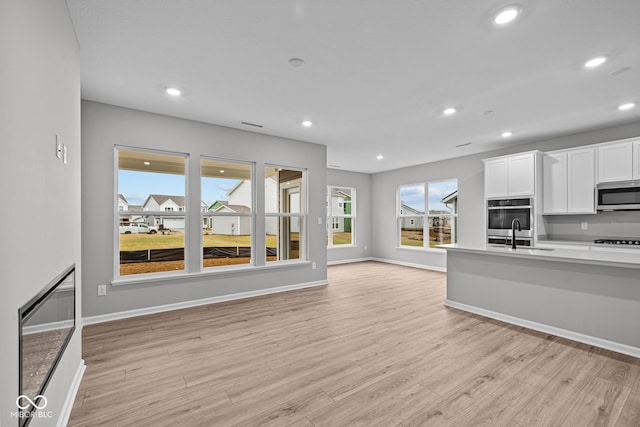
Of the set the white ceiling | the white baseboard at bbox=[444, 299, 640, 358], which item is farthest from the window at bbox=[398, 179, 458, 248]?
the white baseboard at bbox=[444, 299, 640, 358]

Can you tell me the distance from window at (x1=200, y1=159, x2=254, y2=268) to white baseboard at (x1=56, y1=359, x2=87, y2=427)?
216cm

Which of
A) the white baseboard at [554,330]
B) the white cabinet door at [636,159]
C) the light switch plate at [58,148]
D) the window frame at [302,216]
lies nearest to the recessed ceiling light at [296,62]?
the light switch plate at [58,148]

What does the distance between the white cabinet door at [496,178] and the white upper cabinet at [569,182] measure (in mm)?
563

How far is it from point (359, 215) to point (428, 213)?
1.99m

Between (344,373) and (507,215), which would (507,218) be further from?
(344,373)

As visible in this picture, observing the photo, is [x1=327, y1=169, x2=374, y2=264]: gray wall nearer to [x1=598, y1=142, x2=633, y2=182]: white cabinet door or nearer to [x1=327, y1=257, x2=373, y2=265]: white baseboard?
[x1=327, y1=257, x2=373, y2=265]: white baseboard

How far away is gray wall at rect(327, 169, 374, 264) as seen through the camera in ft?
26.8

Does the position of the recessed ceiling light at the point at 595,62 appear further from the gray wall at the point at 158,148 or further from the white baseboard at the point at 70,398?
the white baseboard at the point at 70,398

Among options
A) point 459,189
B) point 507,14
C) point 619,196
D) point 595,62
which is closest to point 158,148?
point 507,14

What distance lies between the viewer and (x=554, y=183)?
477 cm

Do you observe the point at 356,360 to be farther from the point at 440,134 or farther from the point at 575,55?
the point at 440,134

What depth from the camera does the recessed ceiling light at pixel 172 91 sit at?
3.23 m

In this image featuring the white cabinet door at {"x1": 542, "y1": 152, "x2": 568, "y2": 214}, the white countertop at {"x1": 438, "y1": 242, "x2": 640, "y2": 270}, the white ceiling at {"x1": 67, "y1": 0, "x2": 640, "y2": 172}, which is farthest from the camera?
the white cabinet door at {"x1": 542, "y1": 152, "x2": 568, "y2": 214}

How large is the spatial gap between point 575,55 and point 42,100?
12.8 feet
